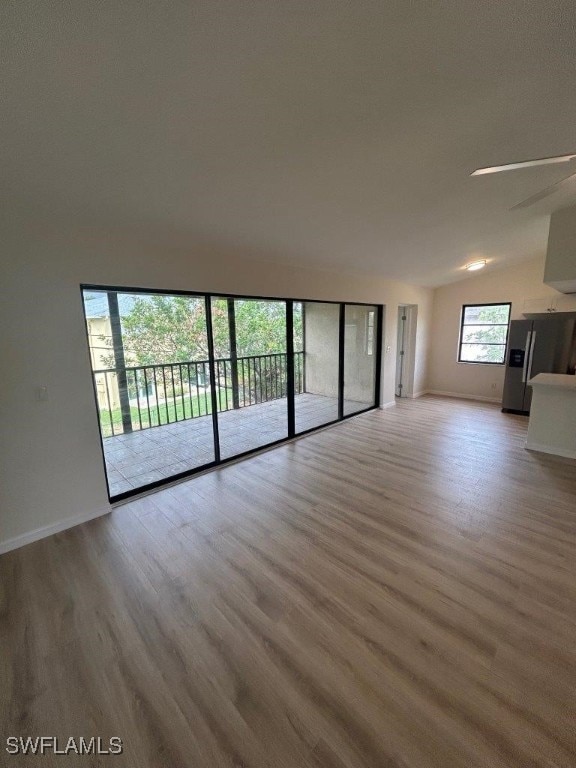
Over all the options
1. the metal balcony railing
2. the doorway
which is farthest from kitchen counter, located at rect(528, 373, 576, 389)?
the metal balcony railing

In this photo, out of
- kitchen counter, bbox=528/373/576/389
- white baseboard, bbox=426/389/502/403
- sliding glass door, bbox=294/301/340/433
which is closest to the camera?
kitchen counter, bbox=528/373/576/389

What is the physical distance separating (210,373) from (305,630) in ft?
7.93

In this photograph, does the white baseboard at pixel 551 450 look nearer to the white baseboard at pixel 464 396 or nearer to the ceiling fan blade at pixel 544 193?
the white baseboard at pixel 464 396

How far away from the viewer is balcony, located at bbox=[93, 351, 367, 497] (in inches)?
131

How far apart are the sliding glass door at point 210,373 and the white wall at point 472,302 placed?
6.82 feet

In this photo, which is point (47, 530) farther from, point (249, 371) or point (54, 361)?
point (249, 371)

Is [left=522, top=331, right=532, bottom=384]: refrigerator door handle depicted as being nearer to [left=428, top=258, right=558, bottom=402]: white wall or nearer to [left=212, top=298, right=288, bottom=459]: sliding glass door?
[left=428, top=258, right=558, bottom=402]: white wall

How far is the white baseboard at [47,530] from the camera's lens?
7.32ft

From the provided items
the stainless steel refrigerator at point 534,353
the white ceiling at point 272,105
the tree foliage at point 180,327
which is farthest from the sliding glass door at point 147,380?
the stainless steel refrigerator at point 534,353

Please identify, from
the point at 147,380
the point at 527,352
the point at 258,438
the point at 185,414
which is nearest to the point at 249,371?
the point at 258,438

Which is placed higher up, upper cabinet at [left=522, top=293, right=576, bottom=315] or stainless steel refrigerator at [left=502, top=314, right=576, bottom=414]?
upper cabinet at [left=522, top=293, right=576, bottom=315]

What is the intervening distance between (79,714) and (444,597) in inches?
73.3
